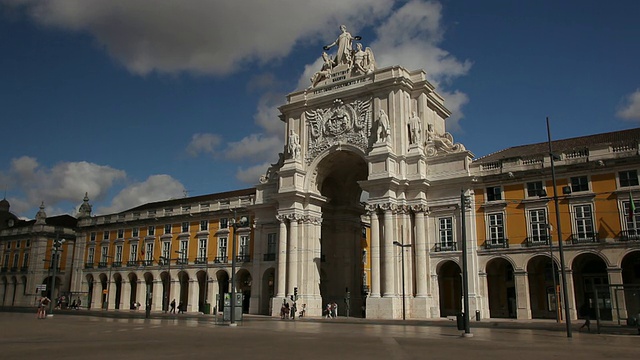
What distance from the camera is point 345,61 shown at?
2239 inches

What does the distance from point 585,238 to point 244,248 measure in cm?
3415

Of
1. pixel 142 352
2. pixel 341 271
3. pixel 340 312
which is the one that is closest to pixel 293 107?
pixel 341 271

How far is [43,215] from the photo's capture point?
287 feet

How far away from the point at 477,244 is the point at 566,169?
9.07m

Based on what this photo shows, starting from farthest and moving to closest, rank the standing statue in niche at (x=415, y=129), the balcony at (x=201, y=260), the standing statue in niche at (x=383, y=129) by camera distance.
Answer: the balcony at (x=201, y=260), the standing statue in niche at (x=415, y=129), the standing statue in niche at (x=383, y=129)

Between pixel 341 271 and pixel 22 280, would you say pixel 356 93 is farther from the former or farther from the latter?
pixel 22 280

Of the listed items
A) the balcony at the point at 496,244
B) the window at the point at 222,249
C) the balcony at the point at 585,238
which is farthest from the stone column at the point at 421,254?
the window at the point at 222,249

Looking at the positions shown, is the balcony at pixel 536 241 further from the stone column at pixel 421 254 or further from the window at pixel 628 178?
the stone column at pixel 421 254

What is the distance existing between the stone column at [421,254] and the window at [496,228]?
5.48 m

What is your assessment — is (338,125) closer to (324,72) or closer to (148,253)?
(324,72)

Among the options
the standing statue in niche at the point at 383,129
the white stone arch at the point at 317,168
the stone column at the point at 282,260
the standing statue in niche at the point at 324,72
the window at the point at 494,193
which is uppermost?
the standing statue in niche at the point at 324,72

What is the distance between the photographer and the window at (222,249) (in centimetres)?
6303

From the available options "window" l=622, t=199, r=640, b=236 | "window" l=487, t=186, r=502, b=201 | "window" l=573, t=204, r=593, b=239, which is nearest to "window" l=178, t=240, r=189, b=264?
"window" l=487, t=186, r=502, b=201

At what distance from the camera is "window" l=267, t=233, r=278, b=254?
190 feet
